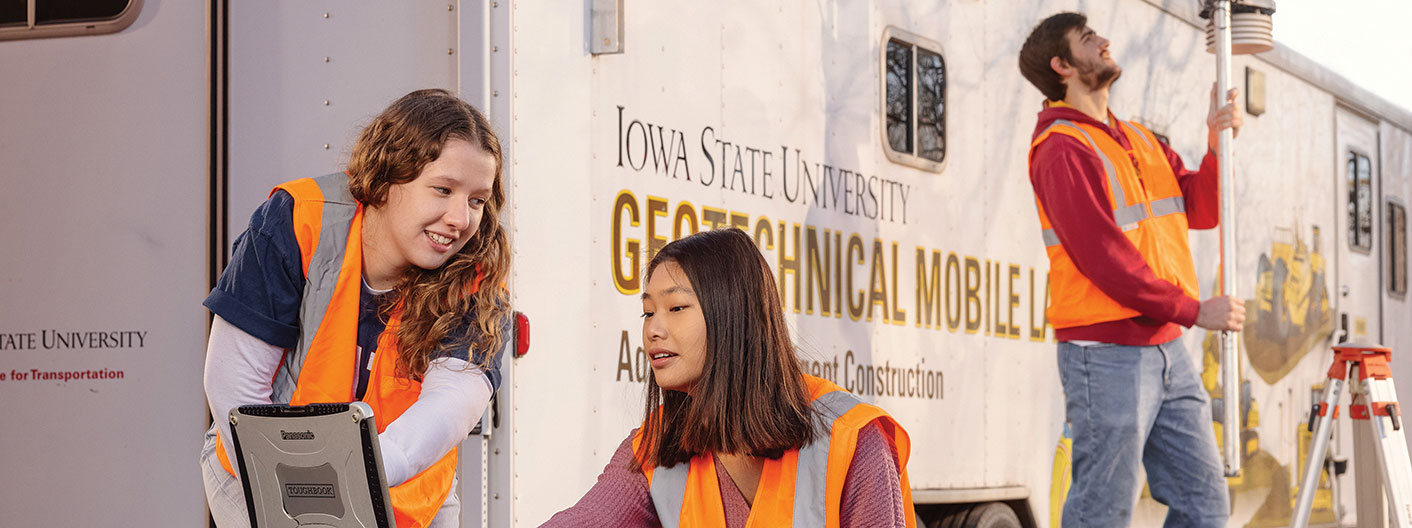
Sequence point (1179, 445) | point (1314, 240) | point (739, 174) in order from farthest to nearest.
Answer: point (1314, 240) → point (1179, 445) → point (739, 174)

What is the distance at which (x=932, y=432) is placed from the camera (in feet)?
17.4

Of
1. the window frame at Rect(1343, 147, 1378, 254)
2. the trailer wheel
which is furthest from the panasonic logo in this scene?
the window frame at Rect(1343, 147, 1378, 254)

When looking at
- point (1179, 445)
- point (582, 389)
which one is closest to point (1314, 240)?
point (1179, 445)

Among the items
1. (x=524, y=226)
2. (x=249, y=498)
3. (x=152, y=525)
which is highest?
(x=524, y=226)

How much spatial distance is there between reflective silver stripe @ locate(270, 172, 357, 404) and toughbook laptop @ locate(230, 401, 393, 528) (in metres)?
0.52

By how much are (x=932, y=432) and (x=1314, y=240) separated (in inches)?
156

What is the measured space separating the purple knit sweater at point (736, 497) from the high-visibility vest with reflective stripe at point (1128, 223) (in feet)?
8.70

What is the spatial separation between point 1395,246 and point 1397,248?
0.05 metres

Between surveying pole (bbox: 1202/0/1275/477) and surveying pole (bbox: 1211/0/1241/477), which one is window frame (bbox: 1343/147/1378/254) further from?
surveying pole (bbox: 1211/0/1241/477)

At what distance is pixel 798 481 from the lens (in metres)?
2.45

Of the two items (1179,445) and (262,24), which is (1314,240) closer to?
(1179,445)

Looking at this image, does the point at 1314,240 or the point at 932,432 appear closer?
the point at 932,432

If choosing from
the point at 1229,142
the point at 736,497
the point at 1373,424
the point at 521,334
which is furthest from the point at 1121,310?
the point at 736,497

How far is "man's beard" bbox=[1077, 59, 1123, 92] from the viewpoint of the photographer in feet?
17.2
